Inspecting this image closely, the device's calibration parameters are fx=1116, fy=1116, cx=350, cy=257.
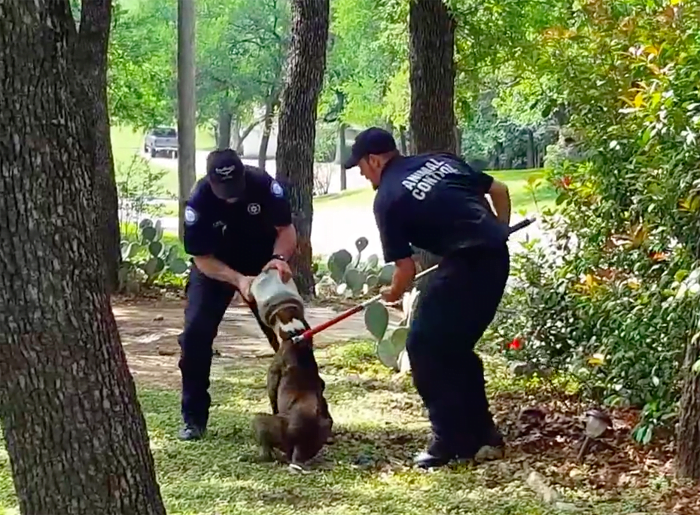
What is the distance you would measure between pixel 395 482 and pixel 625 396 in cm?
134

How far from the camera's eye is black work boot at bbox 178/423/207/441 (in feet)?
20.6

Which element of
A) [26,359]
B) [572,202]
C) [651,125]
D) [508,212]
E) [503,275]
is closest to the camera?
[26,359]

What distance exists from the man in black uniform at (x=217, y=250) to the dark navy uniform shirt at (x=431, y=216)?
2.79ft

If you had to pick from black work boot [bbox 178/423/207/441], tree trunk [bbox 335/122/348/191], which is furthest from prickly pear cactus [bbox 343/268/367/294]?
tree trunk [bbox 335/122/348/191]

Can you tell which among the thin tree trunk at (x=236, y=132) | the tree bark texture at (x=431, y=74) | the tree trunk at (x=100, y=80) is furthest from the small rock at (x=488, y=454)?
the thin tree trunk at (x=236, y=132)

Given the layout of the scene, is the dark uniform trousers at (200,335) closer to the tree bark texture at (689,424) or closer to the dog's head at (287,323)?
the dog's head at (287,323)

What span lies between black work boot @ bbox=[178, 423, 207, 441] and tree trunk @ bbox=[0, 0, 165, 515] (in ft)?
9.63

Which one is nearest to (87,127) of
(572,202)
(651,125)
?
(651,125)

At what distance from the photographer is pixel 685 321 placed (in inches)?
206

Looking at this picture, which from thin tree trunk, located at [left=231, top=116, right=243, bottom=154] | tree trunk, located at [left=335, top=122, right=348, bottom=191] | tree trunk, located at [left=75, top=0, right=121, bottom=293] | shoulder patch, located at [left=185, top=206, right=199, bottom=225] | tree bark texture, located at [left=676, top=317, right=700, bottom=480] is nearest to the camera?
tree bark texture, located at [left=676, top=317, right=700, bottom=480]

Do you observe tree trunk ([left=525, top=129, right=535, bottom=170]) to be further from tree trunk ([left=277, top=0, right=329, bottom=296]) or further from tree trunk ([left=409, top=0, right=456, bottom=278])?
tree trunk ([left=409, top=0, right=456, bottom=278])

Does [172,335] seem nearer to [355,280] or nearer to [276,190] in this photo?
[355,280]

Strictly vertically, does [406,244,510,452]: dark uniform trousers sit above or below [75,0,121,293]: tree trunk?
below

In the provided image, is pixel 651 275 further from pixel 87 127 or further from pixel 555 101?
pixel 87 127
